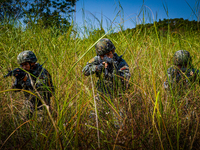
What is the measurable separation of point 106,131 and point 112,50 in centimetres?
163

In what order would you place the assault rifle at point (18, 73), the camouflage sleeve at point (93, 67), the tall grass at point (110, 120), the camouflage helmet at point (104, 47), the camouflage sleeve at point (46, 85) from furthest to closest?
the camouflage helmet at point (104, 47) → the camouflage sleeve at point (93, 67) → the assault rifle at point (18, 73) → the camouflage sleeve at point (46, 85) → the tall grass at point (110, 120)

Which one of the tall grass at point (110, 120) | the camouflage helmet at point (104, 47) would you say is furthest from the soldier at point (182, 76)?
the camouflage helmet at point (104, 47)

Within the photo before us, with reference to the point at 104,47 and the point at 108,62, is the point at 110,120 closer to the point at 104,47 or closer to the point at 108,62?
the point at 108,62

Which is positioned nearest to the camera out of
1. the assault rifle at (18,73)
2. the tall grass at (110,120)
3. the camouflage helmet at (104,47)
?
the tall grass at (110,120)

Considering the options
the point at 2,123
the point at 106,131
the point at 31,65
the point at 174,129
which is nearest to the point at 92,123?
the point at 106,131

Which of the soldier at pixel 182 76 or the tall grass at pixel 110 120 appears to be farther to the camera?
the soldier at pixel 182 76

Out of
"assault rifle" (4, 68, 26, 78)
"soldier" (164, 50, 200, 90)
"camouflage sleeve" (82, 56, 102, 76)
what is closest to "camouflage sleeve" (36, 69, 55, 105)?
"assault rifle" (4, 68, 26, 78)

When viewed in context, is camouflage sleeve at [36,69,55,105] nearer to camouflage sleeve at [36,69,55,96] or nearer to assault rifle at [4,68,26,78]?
camouflage sleeve at [36,69,55,96]

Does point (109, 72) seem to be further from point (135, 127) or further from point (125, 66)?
point (135, 127)

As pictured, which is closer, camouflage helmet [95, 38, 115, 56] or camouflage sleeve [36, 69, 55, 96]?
camouflage sleeve [36, 69, 55, 96]

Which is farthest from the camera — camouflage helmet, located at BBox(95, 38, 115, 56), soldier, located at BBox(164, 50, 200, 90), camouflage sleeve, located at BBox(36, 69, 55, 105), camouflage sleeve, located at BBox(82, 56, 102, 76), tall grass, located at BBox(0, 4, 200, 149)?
camouflage helmet, located at BBox(95, 38, 115, 56)

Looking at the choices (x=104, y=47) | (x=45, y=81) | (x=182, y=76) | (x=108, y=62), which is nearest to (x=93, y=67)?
(x=108, y=62)

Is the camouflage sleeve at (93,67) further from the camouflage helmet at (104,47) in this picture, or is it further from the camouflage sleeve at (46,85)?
the camouflage sleeve at (46,85)

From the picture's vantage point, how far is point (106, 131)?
1.11 metres
